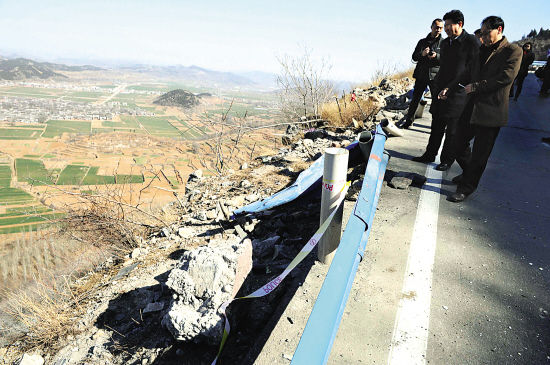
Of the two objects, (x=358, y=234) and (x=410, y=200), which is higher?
(x=358, y=234)

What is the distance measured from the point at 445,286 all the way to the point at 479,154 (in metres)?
2.17

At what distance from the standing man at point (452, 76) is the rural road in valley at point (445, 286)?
0.86 meters

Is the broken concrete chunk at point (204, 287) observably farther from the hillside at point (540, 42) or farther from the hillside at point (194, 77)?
the hillside at point (194, 77)

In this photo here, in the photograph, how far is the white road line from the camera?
186 cm

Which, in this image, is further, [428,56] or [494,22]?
[428,56]

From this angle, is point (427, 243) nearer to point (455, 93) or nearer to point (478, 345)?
point (478, 345)

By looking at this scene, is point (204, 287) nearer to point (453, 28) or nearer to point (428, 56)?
point (453, 28)

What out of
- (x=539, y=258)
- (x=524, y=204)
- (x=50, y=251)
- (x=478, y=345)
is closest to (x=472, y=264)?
(x=539, y=258)

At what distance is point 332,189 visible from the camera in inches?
96.5

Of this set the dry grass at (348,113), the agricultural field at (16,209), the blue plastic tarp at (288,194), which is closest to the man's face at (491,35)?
the blue plastic tarp at (288,194)

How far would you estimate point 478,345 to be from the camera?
6.21ft

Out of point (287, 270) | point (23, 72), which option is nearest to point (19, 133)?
point (287, 270)

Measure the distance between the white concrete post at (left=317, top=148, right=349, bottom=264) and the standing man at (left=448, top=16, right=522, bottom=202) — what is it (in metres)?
2.21

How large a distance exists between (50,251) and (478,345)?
7.65 meters
